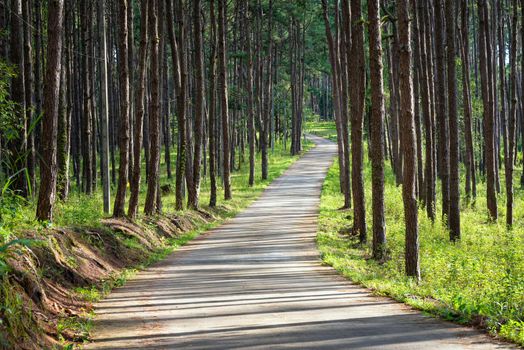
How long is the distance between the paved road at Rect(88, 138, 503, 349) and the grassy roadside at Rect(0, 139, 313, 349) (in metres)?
0.44

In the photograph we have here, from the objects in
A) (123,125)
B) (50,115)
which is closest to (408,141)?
(50,115)

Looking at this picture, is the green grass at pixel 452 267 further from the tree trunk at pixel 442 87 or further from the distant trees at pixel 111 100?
the distant trees at pixel 111 100

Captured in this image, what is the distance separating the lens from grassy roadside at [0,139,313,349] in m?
7.53

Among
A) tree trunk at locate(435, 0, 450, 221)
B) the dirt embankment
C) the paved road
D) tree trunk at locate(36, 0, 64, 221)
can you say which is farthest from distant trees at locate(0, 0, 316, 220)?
tree trunk at locate(435, 0, 450, 221)

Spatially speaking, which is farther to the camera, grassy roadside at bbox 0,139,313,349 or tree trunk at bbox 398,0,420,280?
tree trunk at bbox 398,0,420,280

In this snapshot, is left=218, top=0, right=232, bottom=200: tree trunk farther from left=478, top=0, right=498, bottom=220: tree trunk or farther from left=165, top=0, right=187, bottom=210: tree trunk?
left=478, top=0, right=498, bottom=220: tree trunk

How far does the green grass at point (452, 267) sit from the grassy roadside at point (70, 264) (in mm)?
4921

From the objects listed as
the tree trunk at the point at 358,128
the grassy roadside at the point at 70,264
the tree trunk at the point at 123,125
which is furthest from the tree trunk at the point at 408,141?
the tree trunk at the point at 123,125

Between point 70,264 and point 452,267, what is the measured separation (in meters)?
8.09

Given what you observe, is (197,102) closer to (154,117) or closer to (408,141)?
(154,117)

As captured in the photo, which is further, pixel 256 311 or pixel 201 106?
pixel 201 106

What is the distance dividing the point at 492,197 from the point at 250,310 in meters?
20.3

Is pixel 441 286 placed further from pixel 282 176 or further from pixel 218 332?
pixel 282 176

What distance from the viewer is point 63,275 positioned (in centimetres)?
1208
